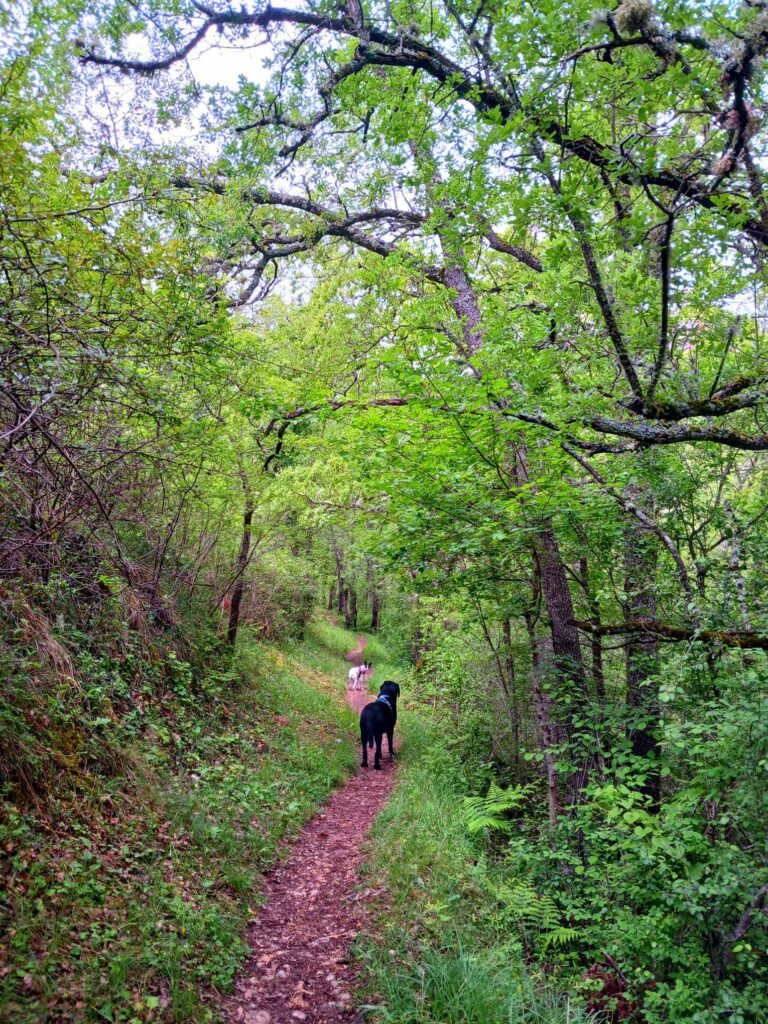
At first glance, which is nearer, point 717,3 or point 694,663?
point 717,3

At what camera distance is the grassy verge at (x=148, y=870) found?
331 cm

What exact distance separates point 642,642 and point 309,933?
4035 millimetres

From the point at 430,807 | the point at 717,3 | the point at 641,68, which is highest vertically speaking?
the point at 717,3

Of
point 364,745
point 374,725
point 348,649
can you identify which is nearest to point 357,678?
point 348,649

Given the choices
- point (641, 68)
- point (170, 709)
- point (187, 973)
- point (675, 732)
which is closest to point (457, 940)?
point (187, 973)

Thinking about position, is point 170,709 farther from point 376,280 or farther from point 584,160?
point 584,160

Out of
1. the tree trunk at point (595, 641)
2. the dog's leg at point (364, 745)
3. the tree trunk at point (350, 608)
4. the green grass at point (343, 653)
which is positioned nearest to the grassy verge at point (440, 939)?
the tree trunk at point (595, 641)

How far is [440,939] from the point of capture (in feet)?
14.4

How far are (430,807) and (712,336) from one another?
621 cm

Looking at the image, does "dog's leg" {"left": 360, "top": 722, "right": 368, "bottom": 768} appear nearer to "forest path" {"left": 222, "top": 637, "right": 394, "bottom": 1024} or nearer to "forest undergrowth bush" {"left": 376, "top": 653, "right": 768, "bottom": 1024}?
"forest path" {"left": 222, "top": 637, "right": 394, "bottom": 1024}

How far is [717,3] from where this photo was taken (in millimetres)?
3602

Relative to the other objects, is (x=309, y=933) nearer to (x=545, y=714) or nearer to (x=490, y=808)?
(x=490, y=808)

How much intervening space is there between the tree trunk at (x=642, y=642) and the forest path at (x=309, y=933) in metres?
3.11

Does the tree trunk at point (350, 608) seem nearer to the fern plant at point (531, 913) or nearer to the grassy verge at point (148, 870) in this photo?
the grassy verge at point (148, 870)
